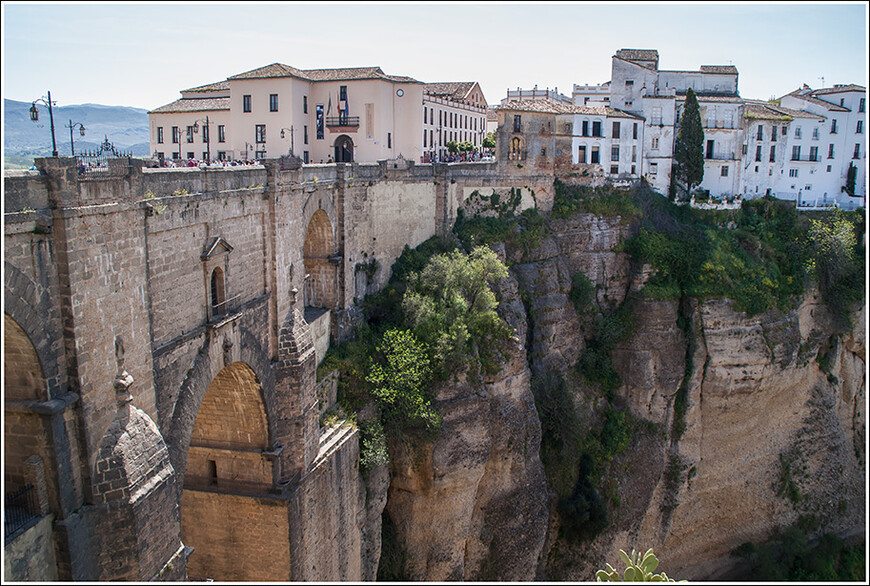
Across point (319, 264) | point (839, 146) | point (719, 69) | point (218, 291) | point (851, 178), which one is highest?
point (719, 69)

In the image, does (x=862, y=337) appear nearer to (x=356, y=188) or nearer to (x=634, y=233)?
(x=634, y=233)

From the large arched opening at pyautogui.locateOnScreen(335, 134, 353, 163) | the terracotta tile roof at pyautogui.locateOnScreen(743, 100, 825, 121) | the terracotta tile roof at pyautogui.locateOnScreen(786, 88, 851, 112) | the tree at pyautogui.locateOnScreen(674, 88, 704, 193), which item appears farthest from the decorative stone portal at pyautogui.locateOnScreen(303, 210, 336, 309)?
the terracotta tile roof at pyautogui.locateOnScreen(786, 88, 851, 112)

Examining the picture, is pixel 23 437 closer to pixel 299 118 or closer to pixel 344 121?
pixel 299 118

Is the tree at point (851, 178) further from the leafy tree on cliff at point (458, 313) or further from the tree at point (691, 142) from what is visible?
the leafy tree on cliff at point (458, 313)

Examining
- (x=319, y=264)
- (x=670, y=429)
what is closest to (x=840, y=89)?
(x=670, y=429)

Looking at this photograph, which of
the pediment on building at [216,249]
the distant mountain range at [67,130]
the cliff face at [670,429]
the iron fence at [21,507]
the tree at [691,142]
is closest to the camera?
the iron fence at [21,507]

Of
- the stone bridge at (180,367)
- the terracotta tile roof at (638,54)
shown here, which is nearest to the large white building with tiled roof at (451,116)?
the terracotta tile roof at (638,54)

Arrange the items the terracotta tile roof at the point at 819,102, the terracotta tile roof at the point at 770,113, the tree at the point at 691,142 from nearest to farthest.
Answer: the tree at the point at 691,142, the terracotta tile roof at the point at 770,113, the terracotta tile roof at the point at 819,102
